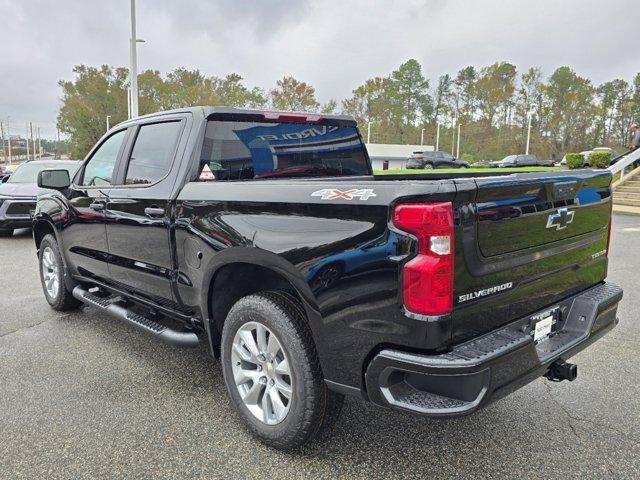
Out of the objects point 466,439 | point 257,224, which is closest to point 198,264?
point 257,224

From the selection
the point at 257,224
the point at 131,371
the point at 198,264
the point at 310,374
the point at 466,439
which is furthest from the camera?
the point at 131,371

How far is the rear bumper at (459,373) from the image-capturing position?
2.04 meters

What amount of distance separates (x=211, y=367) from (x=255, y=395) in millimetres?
1172

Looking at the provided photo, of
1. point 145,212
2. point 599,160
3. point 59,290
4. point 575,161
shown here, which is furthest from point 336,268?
point 575,161

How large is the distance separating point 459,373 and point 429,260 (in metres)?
0.46

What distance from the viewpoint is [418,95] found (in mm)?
90062

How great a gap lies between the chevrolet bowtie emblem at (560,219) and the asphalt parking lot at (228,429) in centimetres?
123

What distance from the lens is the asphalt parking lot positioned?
8.48 ft

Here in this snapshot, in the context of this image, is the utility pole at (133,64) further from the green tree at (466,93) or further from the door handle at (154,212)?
the green tree at (466,93)

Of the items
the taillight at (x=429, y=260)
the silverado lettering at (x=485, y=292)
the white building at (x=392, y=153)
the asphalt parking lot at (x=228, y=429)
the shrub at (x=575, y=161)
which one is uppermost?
the white building at (x=392, y=153)

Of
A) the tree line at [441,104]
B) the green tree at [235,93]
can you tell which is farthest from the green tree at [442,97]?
the green tree at [235,93]

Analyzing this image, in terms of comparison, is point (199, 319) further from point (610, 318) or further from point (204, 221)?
point (610, 318)

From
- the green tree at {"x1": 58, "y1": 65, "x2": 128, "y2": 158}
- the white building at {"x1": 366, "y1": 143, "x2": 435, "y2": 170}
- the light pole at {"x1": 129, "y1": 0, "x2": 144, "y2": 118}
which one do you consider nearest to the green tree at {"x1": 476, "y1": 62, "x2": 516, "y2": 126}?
the white building at {"x1": 366, "y1": 143, "x2": 435, "y2": 170}

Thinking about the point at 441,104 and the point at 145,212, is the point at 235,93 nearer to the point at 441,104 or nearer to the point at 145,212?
the point at 441,104
